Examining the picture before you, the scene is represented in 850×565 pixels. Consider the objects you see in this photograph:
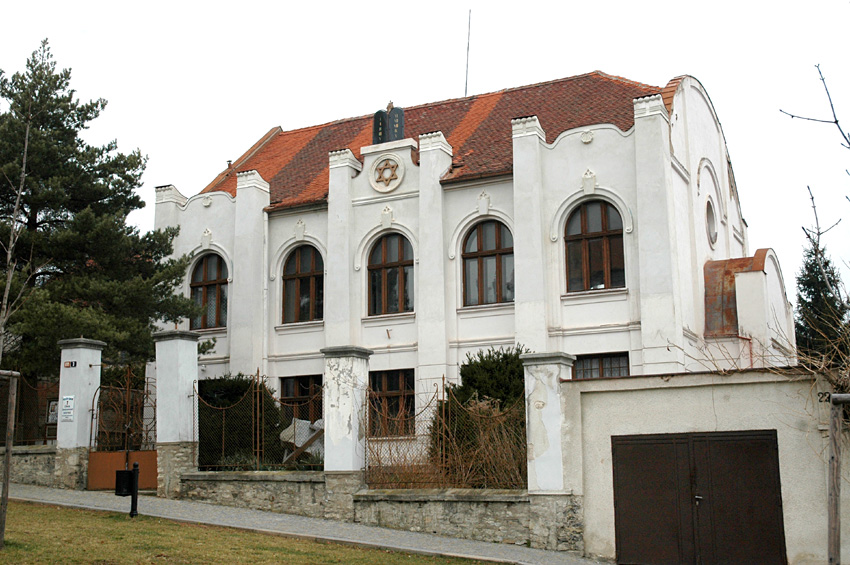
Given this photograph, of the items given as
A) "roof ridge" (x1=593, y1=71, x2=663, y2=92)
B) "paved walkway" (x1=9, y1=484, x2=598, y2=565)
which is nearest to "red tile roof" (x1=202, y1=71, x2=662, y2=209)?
"roof ridge" (x1=593, y1=71, x2=663, y2=92)

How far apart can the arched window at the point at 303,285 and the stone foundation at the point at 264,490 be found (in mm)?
9510

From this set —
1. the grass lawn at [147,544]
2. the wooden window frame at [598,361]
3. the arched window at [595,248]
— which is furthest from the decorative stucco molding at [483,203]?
the grass lawn at [147,544]

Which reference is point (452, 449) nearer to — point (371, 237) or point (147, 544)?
point (147, 544)

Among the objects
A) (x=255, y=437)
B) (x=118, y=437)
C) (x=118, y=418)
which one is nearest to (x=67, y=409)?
(x=118, y=418)

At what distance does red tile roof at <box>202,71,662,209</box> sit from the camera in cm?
2480

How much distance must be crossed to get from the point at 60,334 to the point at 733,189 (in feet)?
67.3

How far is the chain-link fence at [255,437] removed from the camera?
17641mm

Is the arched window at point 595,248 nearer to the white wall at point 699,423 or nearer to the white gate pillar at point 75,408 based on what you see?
the white wall at point 699,423

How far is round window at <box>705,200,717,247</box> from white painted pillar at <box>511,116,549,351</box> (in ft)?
18.7

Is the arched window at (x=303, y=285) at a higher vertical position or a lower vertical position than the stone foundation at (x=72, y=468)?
higher

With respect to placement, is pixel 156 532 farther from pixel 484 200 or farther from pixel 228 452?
pixel 484 200

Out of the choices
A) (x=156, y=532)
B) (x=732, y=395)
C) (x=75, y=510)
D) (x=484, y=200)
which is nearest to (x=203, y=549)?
(x=156, y=532)

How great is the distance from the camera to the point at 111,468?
60.0 ft

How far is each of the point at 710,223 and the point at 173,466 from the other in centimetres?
1644
